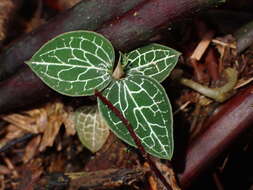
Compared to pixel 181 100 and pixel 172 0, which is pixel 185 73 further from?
pixel 172 0

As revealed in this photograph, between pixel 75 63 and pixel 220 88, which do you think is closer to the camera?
pixel 75 63

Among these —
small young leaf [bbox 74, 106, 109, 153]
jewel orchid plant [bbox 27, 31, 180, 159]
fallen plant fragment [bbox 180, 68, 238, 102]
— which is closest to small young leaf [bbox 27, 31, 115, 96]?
jewel orchid plant [bbox 27, 31, 180, 159]

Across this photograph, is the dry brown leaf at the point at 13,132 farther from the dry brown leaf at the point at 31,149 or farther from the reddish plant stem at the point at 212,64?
the reddish plant stem at the point at 212,64

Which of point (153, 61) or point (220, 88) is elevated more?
point (153, 61)

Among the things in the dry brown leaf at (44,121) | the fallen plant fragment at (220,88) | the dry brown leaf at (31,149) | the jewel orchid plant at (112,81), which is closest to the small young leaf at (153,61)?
the jewel orchid plant at (112,81)

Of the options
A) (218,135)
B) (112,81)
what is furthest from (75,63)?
(218,135)

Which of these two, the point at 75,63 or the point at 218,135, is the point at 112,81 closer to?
the point at 75,63

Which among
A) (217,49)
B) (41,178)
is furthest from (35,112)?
(217,49)
